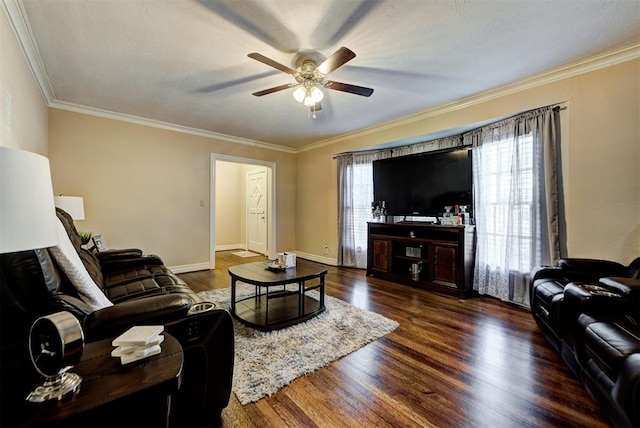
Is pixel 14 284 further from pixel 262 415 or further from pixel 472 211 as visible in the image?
pixel 472 211

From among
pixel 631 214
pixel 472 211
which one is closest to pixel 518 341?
pixel 631 214

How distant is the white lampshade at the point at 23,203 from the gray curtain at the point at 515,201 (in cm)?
386

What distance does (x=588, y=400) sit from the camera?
5.20 ft

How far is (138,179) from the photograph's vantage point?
4.14m

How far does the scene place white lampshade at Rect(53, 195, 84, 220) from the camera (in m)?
2.92

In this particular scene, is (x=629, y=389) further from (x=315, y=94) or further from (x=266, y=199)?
(x=266, y=199)

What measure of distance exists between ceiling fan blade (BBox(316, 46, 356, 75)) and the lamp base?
2.16 metres

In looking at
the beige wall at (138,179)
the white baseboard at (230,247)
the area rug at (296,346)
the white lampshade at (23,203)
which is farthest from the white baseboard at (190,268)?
the white lampshade at (23,203)

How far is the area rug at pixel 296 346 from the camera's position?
176cm

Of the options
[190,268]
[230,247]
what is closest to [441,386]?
[190,268]

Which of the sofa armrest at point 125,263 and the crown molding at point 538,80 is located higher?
the crown molding at point 538,80

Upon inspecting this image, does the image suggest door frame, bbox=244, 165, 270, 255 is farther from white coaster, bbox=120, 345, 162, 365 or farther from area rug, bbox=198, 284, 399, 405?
white coaster, bbox=120, 345, 162, 365

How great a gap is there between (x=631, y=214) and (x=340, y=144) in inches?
156

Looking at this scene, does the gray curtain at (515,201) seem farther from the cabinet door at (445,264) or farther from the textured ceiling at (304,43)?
the textured ceiling at (304,43)
